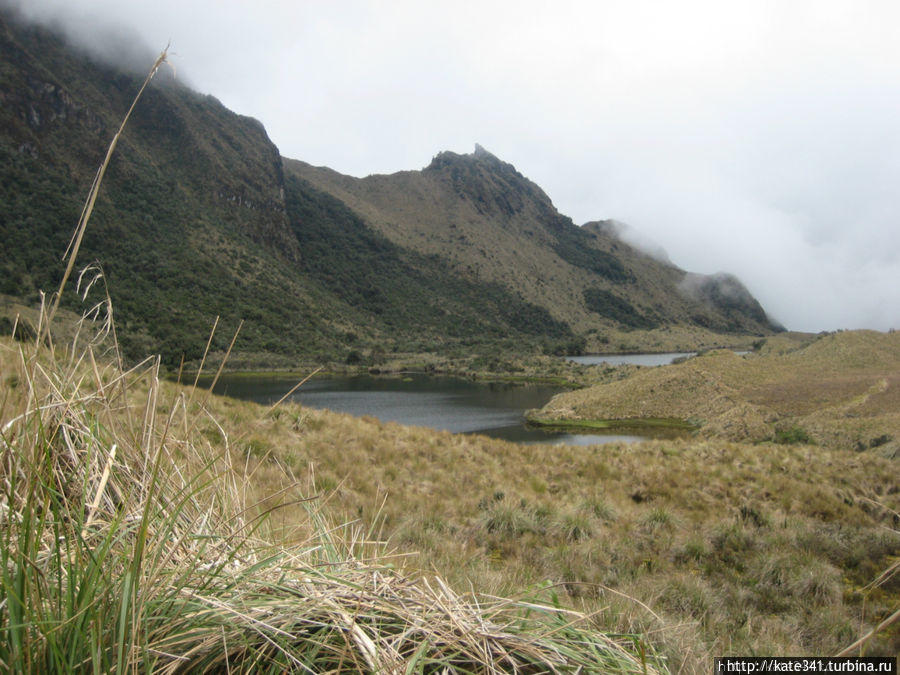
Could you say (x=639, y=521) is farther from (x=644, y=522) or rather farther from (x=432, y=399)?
(x=432, y=399)

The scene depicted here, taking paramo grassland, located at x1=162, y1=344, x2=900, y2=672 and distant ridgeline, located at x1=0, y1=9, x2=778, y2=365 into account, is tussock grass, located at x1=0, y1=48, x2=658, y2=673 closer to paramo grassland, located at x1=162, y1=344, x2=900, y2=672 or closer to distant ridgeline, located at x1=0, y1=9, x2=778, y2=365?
paramo grassland, located at x1=162, y1=344, x2=900, y2=672

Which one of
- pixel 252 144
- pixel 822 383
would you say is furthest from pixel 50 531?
pixel 252 144

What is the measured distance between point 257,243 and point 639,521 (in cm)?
12620

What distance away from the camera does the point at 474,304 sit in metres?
139

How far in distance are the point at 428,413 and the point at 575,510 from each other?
3291cm

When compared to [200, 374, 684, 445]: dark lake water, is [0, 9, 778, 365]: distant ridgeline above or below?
above

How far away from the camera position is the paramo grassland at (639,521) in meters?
3.14

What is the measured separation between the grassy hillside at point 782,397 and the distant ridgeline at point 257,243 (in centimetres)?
2709

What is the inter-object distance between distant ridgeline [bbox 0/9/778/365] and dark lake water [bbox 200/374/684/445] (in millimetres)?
7482

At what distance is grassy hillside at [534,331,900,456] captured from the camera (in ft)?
51.9

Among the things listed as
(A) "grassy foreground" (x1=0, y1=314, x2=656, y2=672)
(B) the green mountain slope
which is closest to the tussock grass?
(A) "grassy foreground" (x1=0, y1=314, x2=656, y2=672)

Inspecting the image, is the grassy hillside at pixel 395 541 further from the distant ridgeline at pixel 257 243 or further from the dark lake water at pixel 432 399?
the distant ridgeline at pixel 257 243

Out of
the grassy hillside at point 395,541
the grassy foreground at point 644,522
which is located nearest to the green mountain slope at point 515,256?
the grassy foreground at point 644,522

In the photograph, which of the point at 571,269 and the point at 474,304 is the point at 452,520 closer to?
the point at 474,304
